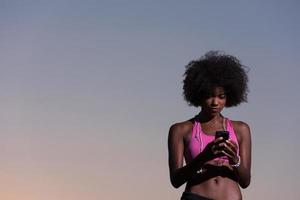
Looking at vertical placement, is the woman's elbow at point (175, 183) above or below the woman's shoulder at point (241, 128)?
below

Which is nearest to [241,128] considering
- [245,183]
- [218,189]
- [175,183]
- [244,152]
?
[244,152]

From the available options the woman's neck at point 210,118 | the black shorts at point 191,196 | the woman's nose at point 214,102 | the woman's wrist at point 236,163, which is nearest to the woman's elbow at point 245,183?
the woman's wrist at point 236,163

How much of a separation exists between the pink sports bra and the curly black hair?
1.26 ft

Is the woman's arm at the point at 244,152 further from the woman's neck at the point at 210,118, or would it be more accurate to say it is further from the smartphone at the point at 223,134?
the smartphone at the point at 223,134

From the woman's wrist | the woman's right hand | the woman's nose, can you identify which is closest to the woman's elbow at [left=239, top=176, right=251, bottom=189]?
the woman's wrist

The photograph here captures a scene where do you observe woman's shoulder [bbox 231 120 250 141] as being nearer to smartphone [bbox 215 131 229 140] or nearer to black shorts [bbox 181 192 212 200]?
smartphone [bbox 215 131 229 140]

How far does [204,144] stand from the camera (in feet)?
18.5

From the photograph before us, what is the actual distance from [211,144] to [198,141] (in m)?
0.50

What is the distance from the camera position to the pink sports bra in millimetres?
5624

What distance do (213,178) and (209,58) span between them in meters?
1.52

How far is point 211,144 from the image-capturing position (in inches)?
204

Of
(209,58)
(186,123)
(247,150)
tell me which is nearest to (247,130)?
(247,150)

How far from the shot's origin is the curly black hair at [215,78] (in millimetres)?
6172

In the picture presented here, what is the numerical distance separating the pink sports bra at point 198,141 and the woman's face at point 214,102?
16 centimetres
